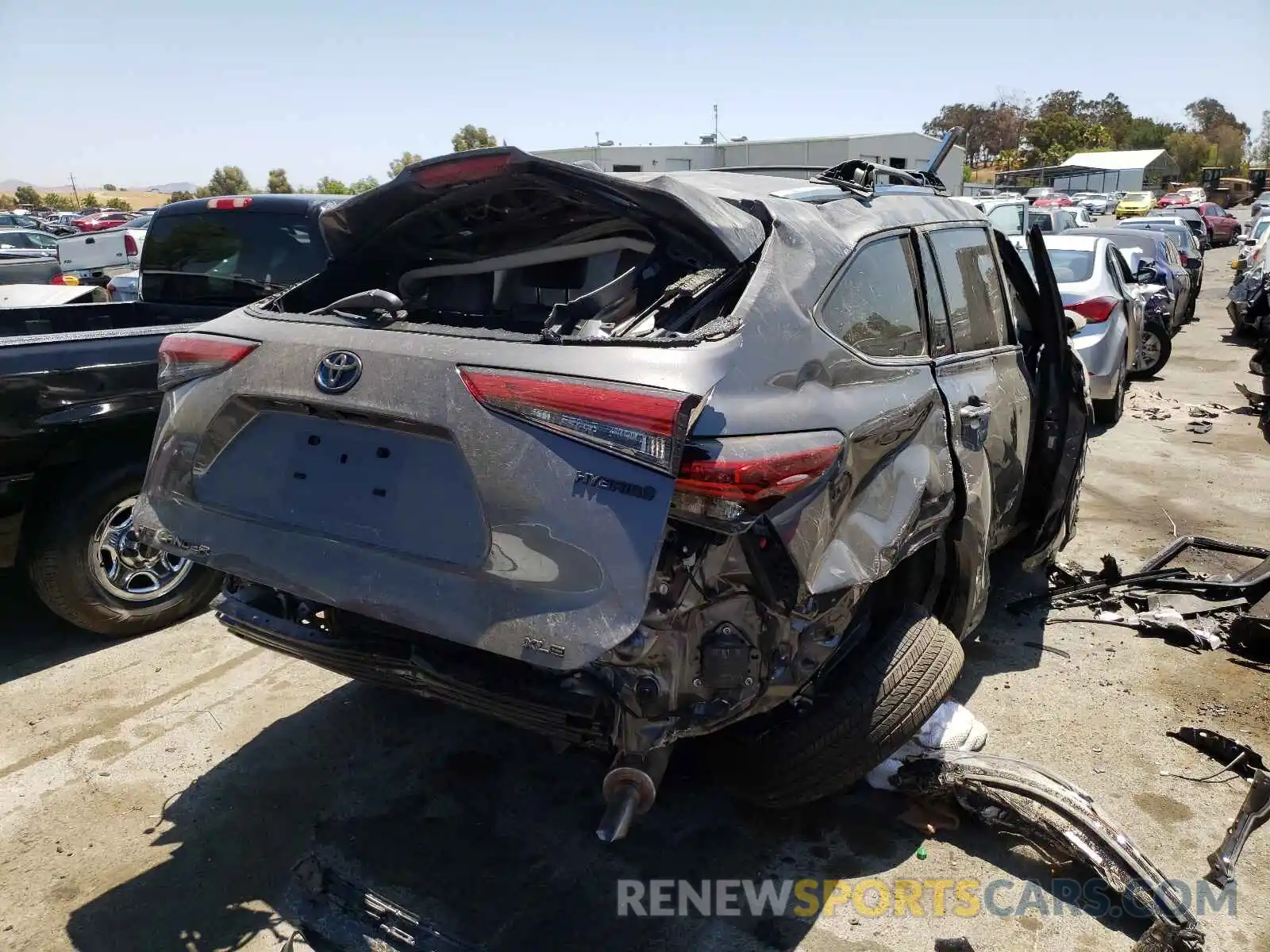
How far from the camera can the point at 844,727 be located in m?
2.72

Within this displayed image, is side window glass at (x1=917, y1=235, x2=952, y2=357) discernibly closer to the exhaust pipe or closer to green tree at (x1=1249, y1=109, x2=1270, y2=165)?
the exhaust pipe

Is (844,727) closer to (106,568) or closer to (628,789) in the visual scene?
(628,789)

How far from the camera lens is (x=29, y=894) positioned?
9.04 ft

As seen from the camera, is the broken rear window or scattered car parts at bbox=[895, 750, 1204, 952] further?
the broken rear window

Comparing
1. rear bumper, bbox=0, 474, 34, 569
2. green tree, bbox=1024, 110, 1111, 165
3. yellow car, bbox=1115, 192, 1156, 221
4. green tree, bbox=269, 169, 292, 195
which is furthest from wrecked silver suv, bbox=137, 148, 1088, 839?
green tree, bbox=1024, 110, 1111, 165

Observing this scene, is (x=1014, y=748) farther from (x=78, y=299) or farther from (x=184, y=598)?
(x=78, y=299)

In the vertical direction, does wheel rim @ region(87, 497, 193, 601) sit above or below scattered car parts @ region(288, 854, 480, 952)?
above

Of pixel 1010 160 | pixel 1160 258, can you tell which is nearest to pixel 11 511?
pixel 1160 258

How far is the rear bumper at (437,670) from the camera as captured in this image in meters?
2.32

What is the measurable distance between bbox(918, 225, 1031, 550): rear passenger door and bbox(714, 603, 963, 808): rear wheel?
2.24 ft

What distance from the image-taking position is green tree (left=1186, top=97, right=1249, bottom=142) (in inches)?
3725

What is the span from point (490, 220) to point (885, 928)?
2.56 m

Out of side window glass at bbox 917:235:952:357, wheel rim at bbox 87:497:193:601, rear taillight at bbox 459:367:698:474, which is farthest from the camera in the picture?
wheel rim at bbox 87:497:193:601

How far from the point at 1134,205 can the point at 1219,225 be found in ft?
10.6
